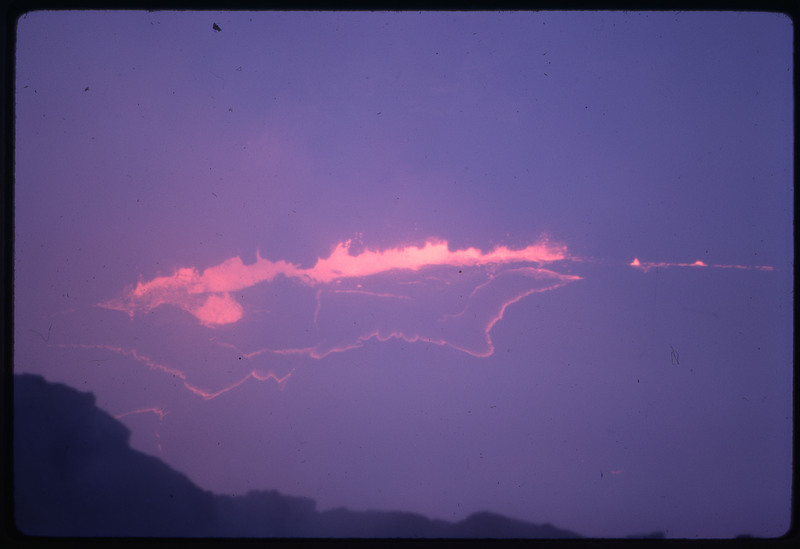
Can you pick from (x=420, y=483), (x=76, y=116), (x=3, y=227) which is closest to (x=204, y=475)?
(x=420, y=483)

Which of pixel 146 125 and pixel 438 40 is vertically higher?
pixel 438 40

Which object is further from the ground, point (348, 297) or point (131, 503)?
point (348, 297)

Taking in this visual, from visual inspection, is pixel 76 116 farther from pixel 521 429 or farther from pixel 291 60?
pixel 521 429

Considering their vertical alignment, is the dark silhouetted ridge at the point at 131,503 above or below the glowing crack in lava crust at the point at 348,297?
below

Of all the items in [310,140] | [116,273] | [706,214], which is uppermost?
[310,140]

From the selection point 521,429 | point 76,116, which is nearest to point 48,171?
point 76,116

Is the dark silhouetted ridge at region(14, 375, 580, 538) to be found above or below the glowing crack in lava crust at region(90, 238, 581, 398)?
below

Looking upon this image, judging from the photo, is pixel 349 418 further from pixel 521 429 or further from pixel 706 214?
pixel 706 214
